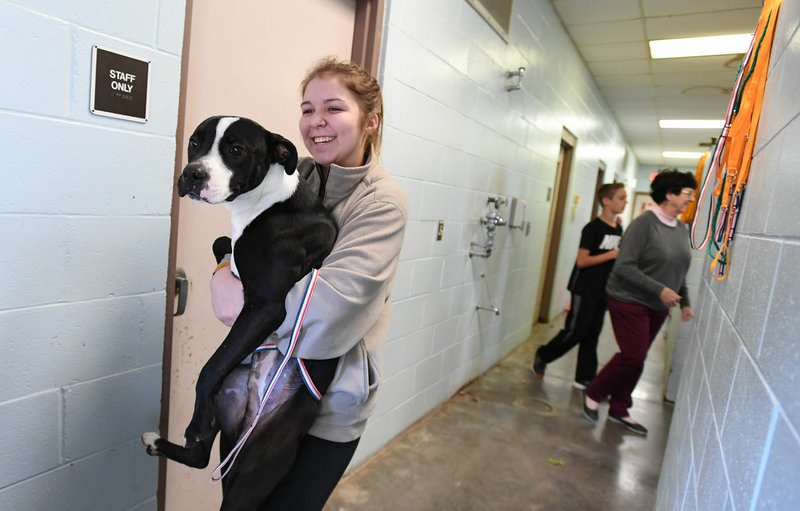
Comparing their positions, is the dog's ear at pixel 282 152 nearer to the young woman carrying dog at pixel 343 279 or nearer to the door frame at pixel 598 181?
the young woman carrying dog at pixel 343 279

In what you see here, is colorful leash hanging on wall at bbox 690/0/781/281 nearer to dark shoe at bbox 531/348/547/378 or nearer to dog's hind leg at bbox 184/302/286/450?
dog's hind leg at bbox 184/302/286/450

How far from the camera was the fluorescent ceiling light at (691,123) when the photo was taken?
7328 mm

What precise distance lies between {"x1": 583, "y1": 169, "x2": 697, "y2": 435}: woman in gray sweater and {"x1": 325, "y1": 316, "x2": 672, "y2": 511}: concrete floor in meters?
0.42

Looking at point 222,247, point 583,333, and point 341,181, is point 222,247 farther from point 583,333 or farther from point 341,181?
point 583,333

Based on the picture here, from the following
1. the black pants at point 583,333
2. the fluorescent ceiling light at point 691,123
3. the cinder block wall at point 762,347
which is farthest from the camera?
the fluorescent ceiling light at point 691,123

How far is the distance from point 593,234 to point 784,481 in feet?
10.2

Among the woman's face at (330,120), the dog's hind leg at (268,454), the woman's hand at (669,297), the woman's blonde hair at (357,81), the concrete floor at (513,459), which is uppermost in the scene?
the woman's blonde hair at (357,81)

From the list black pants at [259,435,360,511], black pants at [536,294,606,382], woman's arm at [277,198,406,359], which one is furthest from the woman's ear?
black pants at [536,294,606,382]

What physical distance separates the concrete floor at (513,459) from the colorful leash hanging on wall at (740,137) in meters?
1.52

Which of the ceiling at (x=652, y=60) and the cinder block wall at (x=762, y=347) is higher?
the ceiling at (x=652, y=60)

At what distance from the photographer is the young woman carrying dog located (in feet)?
3.09

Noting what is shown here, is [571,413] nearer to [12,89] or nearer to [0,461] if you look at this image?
[0,461]

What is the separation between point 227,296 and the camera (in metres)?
0.99

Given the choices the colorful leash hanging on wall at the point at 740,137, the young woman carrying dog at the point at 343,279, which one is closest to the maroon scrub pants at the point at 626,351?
A: the colorful leash hanging on wall at the point at 740,137
